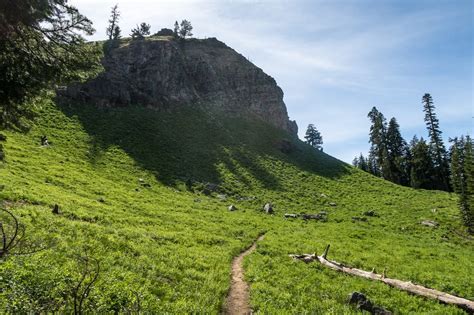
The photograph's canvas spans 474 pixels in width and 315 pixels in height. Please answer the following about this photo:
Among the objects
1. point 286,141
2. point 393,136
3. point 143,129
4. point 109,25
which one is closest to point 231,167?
point 143,129

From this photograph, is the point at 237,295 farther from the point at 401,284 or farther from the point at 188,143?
the point at 188,143

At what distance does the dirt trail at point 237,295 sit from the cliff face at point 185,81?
1938 inches

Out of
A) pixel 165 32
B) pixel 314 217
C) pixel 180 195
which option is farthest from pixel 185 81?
pixel 314 217

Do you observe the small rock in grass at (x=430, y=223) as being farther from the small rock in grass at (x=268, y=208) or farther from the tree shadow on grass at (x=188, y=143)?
the tree shadow on grass at (x=188, y=143)

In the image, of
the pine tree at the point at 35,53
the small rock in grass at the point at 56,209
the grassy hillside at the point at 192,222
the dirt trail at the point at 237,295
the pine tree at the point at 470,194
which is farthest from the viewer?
the pine tree at the point at 470,194

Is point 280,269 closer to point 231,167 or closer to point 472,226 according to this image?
point 472,226

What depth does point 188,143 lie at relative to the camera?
58062mm

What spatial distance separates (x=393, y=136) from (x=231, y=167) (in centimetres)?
5143

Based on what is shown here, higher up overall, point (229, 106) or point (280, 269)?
point (229, 106)

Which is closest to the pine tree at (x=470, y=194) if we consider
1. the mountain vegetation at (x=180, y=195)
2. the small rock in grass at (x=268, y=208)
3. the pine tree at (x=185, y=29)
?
the mountain vegetation at (x=180, y=195)

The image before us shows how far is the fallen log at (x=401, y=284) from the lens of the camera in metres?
14.7

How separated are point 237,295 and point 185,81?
6441 centimetres

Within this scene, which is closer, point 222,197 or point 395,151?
point 222,197

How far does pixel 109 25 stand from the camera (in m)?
97.2
